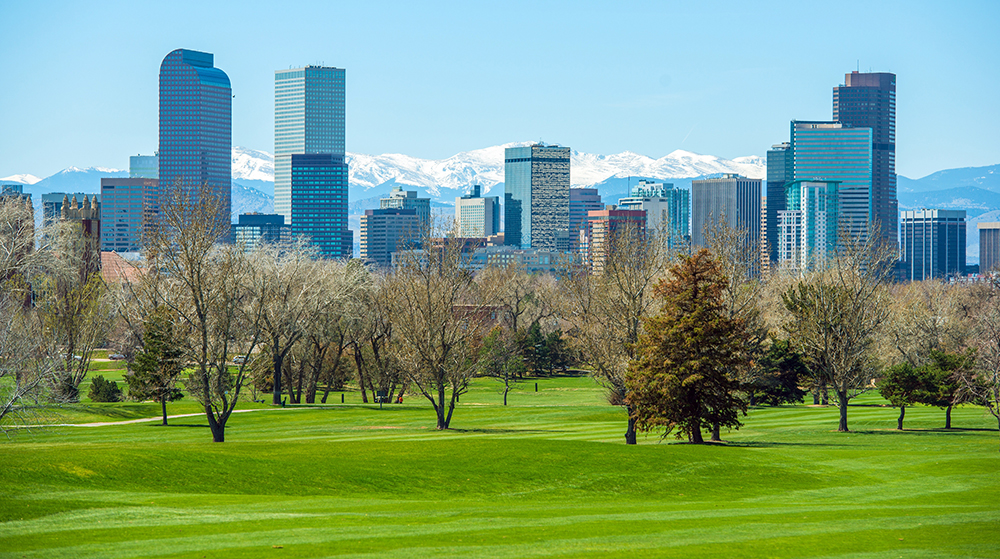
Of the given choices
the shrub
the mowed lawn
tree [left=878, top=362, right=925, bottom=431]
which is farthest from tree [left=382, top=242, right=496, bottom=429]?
the shrub

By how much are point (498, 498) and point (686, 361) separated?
1581 centimetres

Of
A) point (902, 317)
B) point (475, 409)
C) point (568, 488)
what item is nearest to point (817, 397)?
point (902, 317)

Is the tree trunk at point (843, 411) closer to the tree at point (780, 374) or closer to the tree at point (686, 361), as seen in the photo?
the tree at point (780, 374)

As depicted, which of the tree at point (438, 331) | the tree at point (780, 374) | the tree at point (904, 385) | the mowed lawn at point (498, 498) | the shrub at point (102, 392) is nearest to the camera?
the mowed lawn at point (498, 498)

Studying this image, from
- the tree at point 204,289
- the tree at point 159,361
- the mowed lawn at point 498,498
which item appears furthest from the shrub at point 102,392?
the tree at point 204,289

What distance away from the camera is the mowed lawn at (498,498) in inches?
805

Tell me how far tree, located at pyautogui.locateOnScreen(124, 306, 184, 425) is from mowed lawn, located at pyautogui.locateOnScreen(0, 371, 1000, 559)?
426cm

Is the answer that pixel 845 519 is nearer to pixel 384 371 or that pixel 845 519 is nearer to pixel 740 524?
pixel 740 524

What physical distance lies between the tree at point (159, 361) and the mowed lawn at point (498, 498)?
4.26m

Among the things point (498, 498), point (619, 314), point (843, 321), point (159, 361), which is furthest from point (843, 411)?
point (159, 361)

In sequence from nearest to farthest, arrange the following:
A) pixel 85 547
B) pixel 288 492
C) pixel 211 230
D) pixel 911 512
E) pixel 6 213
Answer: pixel 85 547 < pixel 911 512 < pixel 288 492 < pixel 211 230 < pixel 6 213

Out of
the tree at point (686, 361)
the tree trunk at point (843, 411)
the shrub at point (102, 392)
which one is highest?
the tree at point (686, 361)

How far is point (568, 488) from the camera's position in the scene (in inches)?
1232

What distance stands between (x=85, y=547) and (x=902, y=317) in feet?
257
